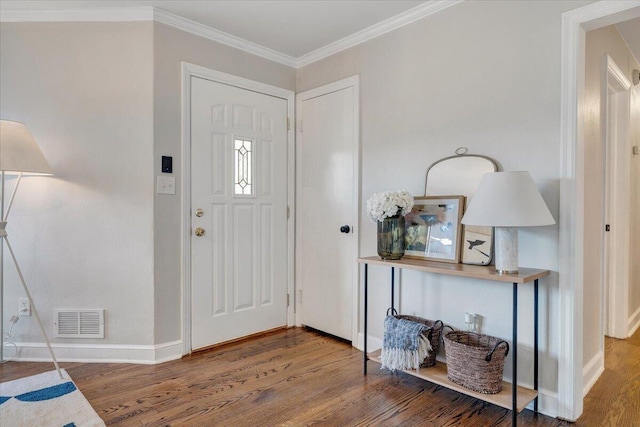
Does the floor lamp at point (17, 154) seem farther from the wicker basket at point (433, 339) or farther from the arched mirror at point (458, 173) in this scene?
the arched mirror at point (458, 173)

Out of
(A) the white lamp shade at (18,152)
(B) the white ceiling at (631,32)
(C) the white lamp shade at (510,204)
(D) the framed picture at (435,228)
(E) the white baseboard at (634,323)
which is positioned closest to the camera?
(C) the white lamp shade at (510,204)

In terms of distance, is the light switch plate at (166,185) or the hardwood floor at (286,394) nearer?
the hardwood floor at (286,394)

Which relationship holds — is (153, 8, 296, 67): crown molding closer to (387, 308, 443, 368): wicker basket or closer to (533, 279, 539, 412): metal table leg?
(387, 308, 443, 368): wicker basket

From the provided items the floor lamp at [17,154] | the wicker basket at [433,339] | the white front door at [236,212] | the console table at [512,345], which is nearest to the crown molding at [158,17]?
the white front door at [236,212]

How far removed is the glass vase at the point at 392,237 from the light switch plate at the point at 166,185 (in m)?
1.44

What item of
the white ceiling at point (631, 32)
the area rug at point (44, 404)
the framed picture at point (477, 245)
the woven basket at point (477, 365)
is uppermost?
the white ceiling at point (631, 32)

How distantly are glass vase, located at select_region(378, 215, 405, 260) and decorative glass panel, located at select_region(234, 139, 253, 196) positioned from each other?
48.4 inches

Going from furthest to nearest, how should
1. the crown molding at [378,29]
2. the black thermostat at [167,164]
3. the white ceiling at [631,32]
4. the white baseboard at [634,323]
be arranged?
1. the white baseboard at [634,323]
2. the black thermostat at [167,164]
3. the white ceiling at [631,32]
4. the crown molding at [378,29]

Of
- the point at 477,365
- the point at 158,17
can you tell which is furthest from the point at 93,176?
the point at 477,365

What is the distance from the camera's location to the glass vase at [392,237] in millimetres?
2318

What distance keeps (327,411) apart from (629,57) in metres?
3.35

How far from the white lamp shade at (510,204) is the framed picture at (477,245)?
0.29 meters

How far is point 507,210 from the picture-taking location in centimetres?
178

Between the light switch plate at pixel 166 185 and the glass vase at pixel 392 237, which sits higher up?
the light switch plate at pixel 166 185
